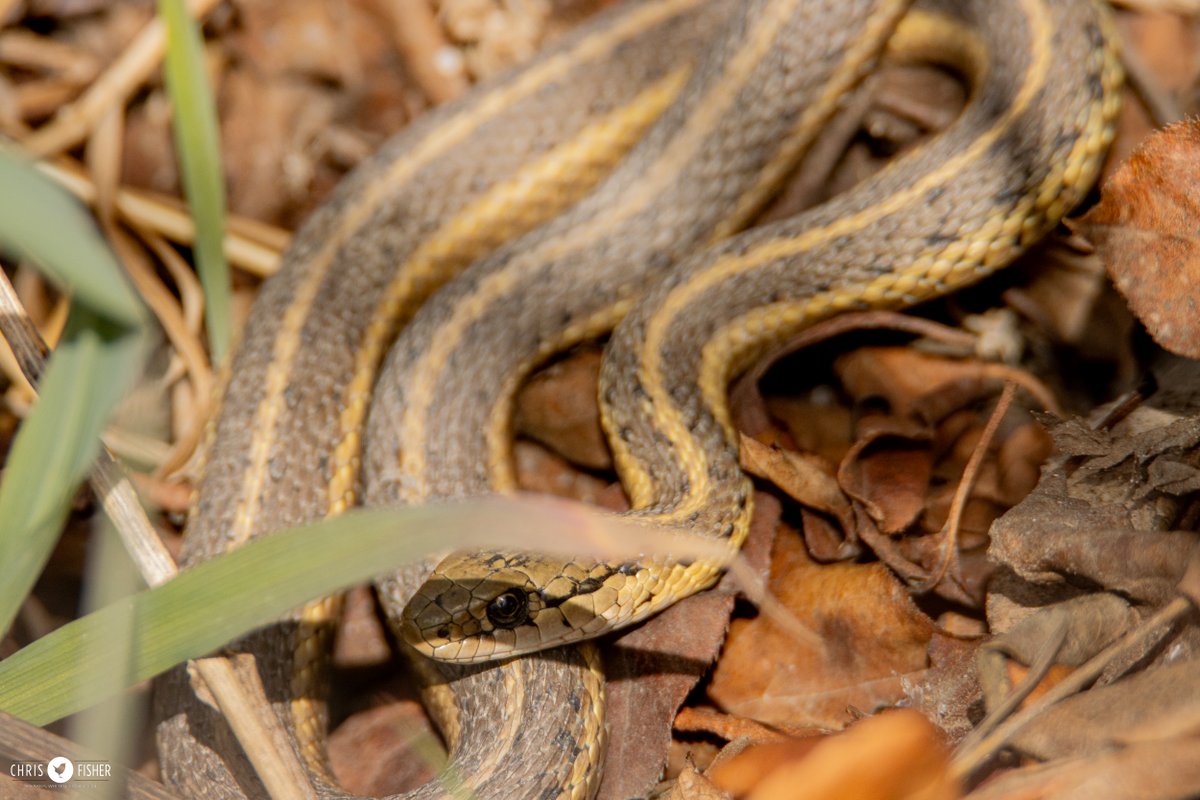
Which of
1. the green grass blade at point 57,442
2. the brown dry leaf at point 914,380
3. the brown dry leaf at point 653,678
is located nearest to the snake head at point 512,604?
the brown dry leaf at point 653,678

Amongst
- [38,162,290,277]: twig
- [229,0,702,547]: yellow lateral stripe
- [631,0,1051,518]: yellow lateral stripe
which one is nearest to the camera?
[631,0,1051,518]: yellow lateral stripe

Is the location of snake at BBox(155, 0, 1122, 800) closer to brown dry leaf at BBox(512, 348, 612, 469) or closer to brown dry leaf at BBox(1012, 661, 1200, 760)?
brown dry leaf at BBox(512, 348, 612, 469)

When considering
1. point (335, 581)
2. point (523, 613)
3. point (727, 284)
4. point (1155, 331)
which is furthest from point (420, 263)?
point (1155, 331)

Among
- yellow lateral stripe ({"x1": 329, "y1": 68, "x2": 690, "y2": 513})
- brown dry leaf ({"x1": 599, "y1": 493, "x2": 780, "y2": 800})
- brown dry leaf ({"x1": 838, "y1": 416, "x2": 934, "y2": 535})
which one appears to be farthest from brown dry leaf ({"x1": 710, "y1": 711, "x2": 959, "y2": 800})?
yellow lateral stripe ({"x1": 329, "y1": 68, "x2": 690, "y2": 513})

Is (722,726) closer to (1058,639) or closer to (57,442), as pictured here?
(1058,639)

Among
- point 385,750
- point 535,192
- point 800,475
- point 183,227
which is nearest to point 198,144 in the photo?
point 183,227

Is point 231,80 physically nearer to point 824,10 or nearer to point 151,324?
point 151,324

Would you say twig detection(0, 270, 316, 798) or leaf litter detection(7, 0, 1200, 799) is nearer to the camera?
leaf litter detection(7, 0, 1200, 799)

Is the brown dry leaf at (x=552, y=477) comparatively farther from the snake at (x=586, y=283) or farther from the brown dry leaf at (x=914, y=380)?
the brown dry leaf at (x=914, y=380)
